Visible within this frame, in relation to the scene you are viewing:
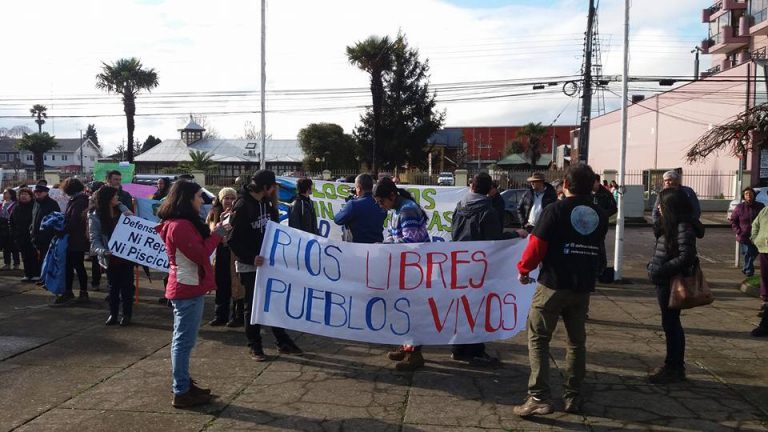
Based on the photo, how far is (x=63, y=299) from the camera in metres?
8.35

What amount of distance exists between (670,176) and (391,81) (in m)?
40.5

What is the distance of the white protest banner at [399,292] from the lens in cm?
537

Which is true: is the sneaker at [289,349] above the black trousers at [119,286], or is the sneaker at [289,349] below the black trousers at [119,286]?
below

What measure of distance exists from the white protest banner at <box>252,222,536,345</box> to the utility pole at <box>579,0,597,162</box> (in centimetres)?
1726

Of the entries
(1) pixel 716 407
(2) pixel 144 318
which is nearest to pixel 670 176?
(1) pixel 716 407

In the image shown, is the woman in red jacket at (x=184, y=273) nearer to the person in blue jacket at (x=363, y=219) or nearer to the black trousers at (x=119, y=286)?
the person in blue jacket at (x=363, y=219)

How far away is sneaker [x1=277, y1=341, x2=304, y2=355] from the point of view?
5961 mm

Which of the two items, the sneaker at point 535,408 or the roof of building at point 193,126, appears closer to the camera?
the sneaker at point 535,408

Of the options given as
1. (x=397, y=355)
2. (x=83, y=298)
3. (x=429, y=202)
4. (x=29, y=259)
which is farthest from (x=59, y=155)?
(x=397, y=355)

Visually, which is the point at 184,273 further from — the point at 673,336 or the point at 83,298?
the point at 83,298

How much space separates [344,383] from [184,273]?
167cm

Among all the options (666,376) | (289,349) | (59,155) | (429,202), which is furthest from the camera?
(59,155)

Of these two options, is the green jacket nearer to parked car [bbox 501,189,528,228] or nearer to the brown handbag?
the brown handbag

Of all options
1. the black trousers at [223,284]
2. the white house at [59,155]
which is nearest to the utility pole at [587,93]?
the black trousers at [223,284]
